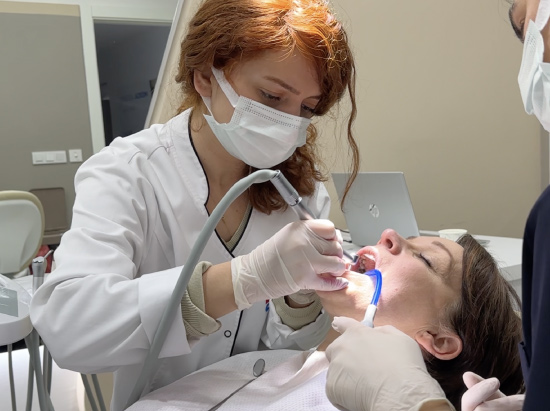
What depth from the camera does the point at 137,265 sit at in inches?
54.6

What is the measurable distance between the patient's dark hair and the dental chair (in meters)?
2.04

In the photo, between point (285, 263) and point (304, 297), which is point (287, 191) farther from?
point (304, 297)

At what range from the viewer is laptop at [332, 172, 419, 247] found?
2.29 m

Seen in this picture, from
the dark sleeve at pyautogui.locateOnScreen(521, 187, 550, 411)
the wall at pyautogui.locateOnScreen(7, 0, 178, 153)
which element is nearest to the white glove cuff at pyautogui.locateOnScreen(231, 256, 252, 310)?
the dark sleeve at pyautogui.locateOnScreen(521, 187, 550, 411)

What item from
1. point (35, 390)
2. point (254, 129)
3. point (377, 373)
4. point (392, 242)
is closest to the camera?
point (377, 373)

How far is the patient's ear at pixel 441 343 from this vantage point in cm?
134

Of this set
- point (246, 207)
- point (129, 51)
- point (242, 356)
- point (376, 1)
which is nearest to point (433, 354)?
point (242, 356)

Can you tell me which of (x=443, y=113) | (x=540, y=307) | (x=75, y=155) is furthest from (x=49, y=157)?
(x=540, y=307)

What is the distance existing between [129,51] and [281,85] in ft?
9.59

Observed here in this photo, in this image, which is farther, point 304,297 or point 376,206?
point 376,206

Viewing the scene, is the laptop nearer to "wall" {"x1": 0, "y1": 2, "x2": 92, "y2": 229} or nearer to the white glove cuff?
the white glove cuff

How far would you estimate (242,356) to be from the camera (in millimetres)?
1479

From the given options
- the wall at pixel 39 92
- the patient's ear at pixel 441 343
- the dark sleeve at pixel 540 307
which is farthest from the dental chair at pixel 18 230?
the dark sleeve at pixel 540 307

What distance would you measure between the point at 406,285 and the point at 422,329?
0.12m
